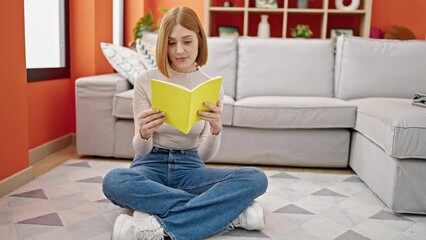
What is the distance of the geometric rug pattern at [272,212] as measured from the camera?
1.55m

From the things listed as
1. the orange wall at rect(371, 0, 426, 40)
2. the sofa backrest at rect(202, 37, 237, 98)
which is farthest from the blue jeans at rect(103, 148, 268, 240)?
the orange wall at rect(371, 0, 426, 40)

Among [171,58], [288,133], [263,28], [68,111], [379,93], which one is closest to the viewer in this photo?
[171,58]

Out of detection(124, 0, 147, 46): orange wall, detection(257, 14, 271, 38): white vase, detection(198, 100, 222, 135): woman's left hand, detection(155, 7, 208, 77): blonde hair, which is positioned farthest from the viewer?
detection(257, 14, 271, 38): white vase

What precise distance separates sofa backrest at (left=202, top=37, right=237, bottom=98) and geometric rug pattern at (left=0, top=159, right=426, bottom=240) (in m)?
0.90

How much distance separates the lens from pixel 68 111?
3035mm

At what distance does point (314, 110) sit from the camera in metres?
2.49

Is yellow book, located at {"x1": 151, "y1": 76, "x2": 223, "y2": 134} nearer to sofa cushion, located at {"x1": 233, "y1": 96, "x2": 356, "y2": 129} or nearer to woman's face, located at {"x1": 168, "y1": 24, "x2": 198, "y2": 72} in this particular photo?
woman's face, located at {"x1": 168, "y1": 24, "x2": 198, "y2": 72}

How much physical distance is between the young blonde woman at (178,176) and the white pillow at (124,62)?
3.86ft

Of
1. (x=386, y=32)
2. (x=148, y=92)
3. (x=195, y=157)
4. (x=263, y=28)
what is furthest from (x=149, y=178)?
(x=386, y=32)

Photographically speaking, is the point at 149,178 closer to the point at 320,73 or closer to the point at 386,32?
the point at 320,73

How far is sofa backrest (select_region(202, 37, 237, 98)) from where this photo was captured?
2.99 meters

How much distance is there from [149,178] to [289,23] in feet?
10.4

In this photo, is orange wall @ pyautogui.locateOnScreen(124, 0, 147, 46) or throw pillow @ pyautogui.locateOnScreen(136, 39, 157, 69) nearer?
throw pillow @ pyautogui.locateOnScreen(136, 39, 157, 69)

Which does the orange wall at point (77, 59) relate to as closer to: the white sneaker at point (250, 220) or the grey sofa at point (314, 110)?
the grey sofa at point (314, 110)
